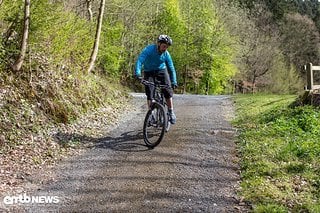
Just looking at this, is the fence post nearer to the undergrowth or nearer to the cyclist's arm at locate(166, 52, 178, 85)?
the cyclist's arm at locate(166, 52, 178, 85)

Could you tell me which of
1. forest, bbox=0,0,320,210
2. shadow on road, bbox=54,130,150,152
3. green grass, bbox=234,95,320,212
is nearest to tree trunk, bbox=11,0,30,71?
forest, bbox=0,0,320,210

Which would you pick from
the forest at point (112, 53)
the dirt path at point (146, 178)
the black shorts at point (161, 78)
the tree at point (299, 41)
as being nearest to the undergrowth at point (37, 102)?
the forest at point (112, 53)

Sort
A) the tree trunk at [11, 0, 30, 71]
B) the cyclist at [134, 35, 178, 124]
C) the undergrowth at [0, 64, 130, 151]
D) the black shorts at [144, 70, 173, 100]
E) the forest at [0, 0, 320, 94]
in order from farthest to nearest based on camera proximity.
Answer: the forest at [0, 0, 320, 94] → the tree trunk at [11, 0, 30, 71] → the black shorts at [144, 70, 173, 100] → the cyclist at [134, 35, 178, 124] → the undergrowth at [0, 64, 130, 151]

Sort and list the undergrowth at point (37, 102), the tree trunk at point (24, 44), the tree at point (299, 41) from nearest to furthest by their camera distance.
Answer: the undergrowth at point (37, 102)
the tree trunk at point (24, 44)
the tree at point (299, 41)

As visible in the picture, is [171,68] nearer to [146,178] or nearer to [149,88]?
[149,88]

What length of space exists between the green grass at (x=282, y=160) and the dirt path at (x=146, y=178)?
0.27 metres

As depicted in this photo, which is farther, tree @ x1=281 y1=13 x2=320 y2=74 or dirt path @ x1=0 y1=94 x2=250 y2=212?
tree @ x1=281 y1=13 x2=320 y2=74

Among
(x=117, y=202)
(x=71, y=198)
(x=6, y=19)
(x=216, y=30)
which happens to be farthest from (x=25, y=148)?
(x=216, y=30)

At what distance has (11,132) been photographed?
283 inches

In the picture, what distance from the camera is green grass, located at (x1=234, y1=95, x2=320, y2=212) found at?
17.4 feet

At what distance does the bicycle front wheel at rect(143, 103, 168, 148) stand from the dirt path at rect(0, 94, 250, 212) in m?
0.19

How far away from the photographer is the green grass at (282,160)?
5297 millimetres

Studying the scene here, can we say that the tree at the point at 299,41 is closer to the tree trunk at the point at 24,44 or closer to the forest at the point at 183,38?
the forest at the point at 183,38

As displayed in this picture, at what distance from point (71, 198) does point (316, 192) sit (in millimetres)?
3268
